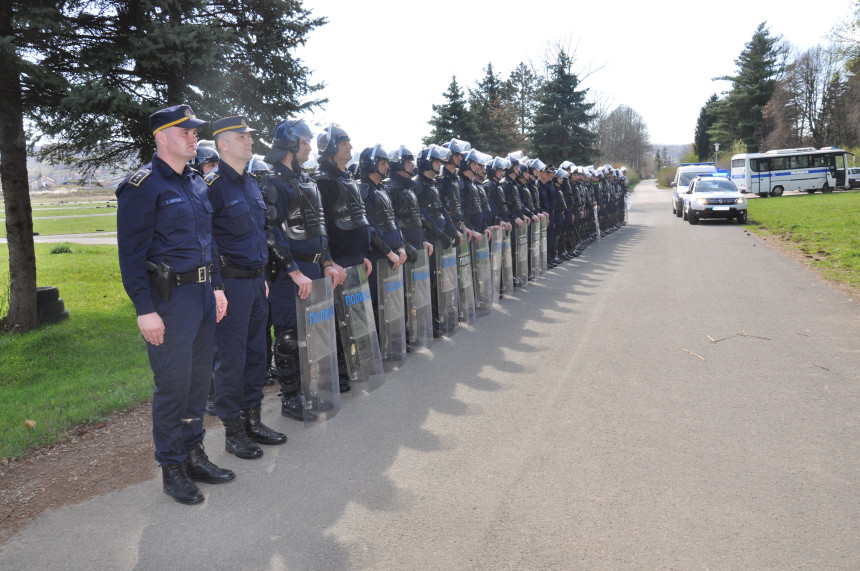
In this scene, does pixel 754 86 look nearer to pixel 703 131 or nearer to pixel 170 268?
pixel 703 131

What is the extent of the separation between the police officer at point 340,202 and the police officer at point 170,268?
82.1 inches

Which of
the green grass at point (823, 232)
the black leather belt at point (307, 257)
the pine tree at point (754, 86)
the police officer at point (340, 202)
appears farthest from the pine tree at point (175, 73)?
the pine tree at point (754, 86)

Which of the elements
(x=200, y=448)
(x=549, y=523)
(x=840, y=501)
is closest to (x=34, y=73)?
(x=200, y=448)

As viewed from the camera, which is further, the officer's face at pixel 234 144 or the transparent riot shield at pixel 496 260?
the transparent riot shield at pixel 496 260

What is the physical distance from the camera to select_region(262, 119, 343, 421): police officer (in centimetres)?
523

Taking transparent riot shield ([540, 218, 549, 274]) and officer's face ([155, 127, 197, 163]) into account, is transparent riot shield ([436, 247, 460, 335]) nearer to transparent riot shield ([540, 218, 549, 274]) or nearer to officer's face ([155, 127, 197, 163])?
officer's face ([155, 127, 197, 163])

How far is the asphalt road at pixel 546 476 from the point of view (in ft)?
10.5

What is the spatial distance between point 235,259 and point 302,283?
58cm

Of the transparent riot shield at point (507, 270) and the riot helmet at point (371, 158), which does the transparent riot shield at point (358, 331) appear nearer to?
the riot helmet at point (371, 158)

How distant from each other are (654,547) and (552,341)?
450cm

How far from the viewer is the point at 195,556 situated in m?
3.21

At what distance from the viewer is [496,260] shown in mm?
9992

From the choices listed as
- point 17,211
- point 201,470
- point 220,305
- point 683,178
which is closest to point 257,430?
point 201,470

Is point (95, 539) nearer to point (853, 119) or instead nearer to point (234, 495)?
point (234, 495)
